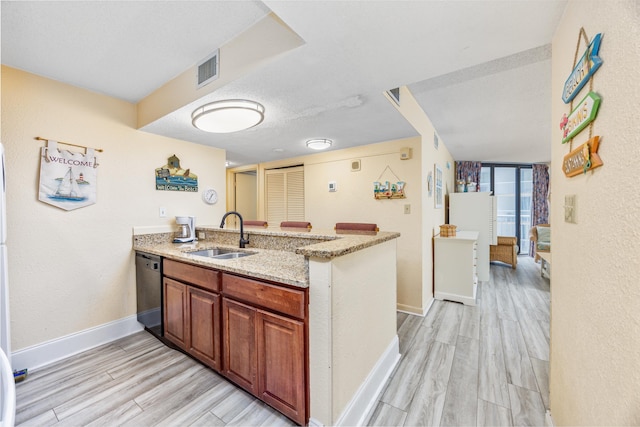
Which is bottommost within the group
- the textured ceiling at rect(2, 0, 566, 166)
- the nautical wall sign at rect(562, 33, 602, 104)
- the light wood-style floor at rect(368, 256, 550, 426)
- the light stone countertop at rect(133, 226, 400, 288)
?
the light wood-style floor at rect(368, 256, 550, 426)

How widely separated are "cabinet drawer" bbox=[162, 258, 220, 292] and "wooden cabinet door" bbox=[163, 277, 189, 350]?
0.07 meters

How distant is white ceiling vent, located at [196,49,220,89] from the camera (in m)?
1.81

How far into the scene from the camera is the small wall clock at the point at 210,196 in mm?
3240

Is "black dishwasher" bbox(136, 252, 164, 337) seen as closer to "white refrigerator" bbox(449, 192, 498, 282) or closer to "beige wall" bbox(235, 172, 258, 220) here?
"beige wall" bbox(235, 172, 258, 220)

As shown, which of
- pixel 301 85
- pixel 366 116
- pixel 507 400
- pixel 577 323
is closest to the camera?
pixel 577 323

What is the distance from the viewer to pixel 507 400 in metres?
1.64

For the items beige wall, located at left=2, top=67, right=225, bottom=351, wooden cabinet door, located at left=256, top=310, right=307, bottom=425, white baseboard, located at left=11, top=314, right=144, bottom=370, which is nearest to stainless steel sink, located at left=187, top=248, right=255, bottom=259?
beige wall, located at left=2, top=67, right=225, bottom=351

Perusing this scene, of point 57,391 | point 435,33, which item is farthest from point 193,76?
point 57,391

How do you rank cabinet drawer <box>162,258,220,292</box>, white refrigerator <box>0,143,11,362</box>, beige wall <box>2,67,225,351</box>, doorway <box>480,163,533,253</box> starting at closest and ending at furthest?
white refrigerator <box>0,143,11,362</box> → cabinet drawer <box>162,258,220,292</box> → beige wall <box>2,67,225,351</box> → doorway <box>480,163,533,253</box>

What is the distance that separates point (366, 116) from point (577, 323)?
6.68 feet

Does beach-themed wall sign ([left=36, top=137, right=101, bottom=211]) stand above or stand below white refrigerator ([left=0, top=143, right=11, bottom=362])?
above

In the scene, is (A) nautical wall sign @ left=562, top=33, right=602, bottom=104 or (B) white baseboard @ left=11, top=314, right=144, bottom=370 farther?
(B) white baseboard @ left=11, top=314, right=144, bottom=370

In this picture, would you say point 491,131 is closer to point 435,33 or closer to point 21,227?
point 435,33

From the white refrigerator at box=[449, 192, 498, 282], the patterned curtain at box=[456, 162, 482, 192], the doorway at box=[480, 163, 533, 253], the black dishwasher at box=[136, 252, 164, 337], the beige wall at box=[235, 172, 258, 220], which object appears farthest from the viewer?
the doorway at box=[480, 163, 533, 253]
